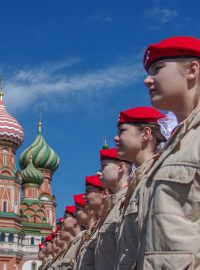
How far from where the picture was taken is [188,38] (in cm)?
273

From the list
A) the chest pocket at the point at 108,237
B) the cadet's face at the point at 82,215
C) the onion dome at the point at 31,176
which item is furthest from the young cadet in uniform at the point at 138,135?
the onion dome at the point at 31,176

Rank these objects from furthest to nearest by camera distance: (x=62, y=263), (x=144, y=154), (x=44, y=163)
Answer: (x=44, y=163), (x=62, y=263), (x=144, y=154)

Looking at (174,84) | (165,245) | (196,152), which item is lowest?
(165,245)

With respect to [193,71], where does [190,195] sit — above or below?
A: below

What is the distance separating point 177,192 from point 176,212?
81 millimetres

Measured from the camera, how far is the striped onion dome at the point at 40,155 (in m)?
51.3

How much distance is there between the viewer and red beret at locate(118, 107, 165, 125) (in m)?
3.95

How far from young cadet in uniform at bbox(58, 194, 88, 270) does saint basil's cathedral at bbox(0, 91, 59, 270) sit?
3480 cm

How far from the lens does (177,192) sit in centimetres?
231

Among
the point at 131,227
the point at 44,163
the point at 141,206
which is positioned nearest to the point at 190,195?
the point at 141,206

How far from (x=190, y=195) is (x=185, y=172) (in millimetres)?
95

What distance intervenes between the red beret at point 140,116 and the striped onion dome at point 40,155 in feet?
155

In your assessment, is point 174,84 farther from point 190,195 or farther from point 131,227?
point 131,227

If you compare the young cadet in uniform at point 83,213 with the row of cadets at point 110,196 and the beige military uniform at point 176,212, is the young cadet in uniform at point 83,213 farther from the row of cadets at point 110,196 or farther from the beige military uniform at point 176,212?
the beige military uniform at point 176,212
